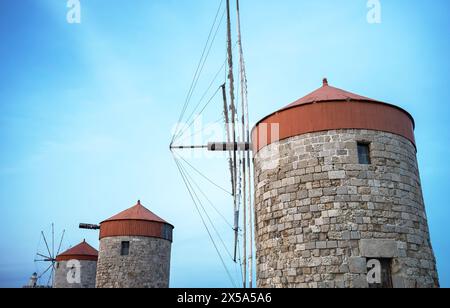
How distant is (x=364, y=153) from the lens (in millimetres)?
11648

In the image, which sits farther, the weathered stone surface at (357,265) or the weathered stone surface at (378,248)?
the weathered stone surface at (378,248)

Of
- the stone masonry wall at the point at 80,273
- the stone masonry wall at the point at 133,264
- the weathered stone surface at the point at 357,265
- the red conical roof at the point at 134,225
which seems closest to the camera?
the weathered stone surface at the point at 357,265

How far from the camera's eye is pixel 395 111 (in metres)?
12.3

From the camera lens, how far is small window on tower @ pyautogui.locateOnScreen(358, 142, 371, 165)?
11.5 metres

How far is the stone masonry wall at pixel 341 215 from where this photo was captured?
34.6 ft

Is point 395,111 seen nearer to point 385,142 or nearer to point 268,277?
point 385,142

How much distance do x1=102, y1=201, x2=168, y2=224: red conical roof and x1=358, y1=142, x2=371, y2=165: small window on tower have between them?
1664 cm

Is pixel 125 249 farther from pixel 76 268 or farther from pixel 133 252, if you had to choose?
pixel 76 268

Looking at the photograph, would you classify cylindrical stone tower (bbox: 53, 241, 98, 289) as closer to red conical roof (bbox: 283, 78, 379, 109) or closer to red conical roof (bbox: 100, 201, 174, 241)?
red conical roof (bbox: 100, 201, 174, 241)

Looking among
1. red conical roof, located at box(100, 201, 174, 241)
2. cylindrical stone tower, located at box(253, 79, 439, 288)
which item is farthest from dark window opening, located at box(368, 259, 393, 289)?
red conical roof, located at box(100, 201, 174, 241)

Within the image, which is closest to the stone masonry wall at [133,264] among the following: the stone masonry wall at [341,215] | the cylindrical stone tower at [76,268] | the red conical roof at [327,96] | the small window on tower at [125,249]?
the small window on tower at [125,249]

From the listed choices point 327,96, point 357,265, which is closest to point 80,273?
point 327,96

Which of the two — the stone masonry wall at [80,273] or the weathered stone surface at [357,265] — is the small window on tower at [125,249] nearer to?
the stone masonry wall at [80,273]
